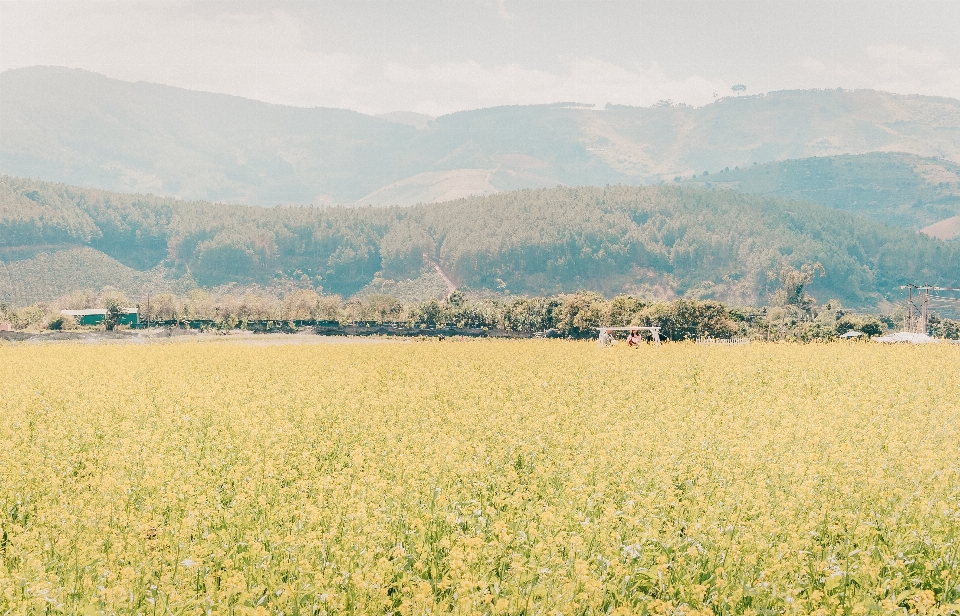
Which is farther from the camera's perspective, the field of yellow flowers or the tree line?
the tree line

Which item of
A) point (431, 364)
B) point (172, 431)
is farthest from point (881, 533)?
point (431, 364)

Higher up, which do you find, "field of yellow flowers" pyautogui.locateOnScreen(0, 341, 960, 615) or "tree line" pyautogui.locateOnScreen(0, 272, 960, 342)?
"tree line" pyautogui.locateOnScreen(0, 272, 960, 342)

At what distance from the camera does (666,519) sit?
12.7 meters

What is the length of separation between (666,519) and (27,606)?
362 inches

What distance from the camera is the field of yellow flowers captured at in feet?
33.5

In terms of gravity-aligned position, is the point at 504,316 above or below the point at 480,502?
above

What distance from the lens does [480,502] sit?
13781 mm

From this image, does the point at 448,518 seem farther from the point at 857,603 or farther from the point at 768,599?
the point at 857,603

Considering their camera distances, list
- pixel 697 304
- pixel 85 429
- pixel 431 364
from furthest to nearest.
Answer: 1. pixel 697 304
2. pixel 431 364
3. pixel 85 429

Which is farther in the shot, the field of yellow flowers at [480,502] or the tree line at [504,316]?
the tree line at [504,316]

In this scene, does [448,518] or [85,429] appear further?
[85,429]

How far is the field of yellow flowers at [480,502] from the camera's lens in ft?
33.5

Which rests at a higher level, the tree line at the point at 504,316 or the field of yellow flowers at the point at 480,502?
the tree line at the point at 504,316

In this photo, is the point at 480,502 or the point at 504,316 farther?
the point at 504,316
